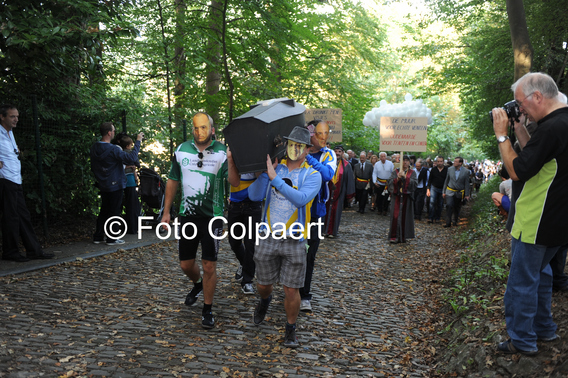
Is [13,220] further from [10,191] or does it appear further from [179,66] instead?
[179,66]

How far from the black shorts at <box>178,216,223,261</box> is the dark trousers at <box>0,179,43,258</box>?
3676 millimetres

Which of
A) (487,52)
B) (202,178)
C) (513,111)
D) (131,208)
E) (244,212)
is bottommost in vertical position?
(131,208)

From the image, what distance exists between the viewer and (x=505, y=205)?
508 cm

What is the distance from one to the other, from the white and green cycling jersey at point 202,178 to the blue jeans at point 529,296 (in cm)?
290

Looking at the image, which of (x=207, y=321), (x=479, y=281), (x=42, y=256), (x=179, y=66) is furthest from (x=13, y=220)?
(x=479, y=281)

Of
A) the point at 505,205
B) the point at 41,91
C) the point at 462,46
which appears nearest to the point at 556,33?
the point at 462,46

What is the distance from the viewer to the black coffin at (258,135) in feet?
13.9

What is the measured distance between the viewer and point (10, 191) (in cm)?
734

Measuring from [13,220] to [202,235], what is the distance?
395cm

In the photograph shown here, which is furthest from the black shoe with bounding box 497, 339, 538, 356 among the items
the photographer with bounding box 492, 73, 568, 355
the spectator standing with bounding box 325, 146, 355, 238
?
the spectator standing with bounding box 325, 146, 355, 238

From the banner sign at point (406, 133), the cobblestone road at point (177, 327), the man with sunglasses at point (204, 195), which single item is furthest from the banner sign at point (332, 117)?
the man with sunglasses at point (204, 195)

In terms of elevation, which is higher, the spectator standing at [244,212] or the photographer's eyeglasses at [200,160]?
the photographer's eyeglasses at [200,160]

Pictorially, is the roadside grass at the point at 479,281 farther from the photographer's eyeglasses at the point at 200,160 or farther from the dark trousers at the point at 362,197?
the dark trousers at the point at 362,197

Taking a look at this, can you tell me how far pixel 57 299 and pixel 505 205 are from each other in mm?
5187
